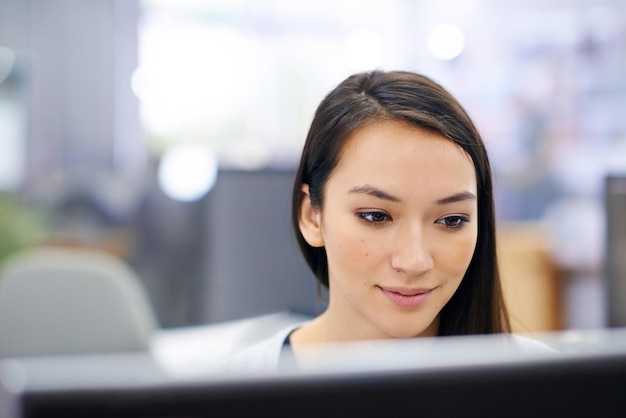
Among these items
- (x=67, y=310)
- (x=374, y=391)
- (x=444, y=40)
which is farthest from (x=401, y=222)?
(x=444, y=40)

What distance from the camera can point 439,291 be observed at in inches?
36.4

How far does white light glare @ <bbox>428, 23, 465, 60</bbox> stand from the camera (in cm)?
536

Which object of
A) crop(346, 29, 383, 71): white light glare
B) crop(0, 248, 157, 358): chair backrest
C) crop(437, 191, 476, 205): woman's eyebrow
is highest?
crop(346, 29, 383, 71): white light glare

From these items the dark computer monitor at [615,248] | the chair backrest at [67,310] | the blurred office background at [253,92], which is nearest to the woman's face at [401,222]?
the chair backrest at [67,310]

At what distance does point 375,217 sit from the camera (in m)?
0.93

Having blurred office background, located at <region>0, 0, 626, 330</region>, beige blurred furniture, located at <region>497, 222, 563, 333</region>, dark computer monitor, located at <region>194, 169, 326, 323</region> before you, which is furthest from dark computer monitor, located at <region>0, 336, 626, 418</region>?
blurred office background, located at <region>0, 0, 626, 330</region>

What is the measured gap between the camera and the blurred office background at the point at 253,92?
409cm

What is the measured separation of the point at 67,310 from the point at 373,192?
3.02ft

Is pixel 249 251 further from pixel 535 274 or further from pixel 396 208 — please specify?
pixel 535 274

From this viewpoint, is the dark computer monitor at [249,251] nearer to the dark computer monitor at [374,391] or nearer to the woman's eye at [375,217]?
the woman's eye at [375,217]

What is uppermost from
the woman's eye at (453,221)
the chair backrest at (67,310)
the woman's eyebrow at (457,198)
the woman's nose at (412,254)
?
the woman's eyebrow at (457,198)

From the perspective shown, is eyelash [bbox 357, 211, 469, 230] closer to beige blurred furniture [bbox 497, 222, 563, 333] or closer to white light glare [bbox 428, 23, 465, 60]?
beige blurred furniture [bbox 497, 222, 563, 333]

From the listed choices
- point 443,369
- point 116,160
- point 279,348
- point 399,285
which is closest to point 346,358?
point 443,369

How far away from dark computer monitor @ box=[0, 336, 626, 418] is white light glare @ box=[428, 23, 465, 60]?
510 cm
